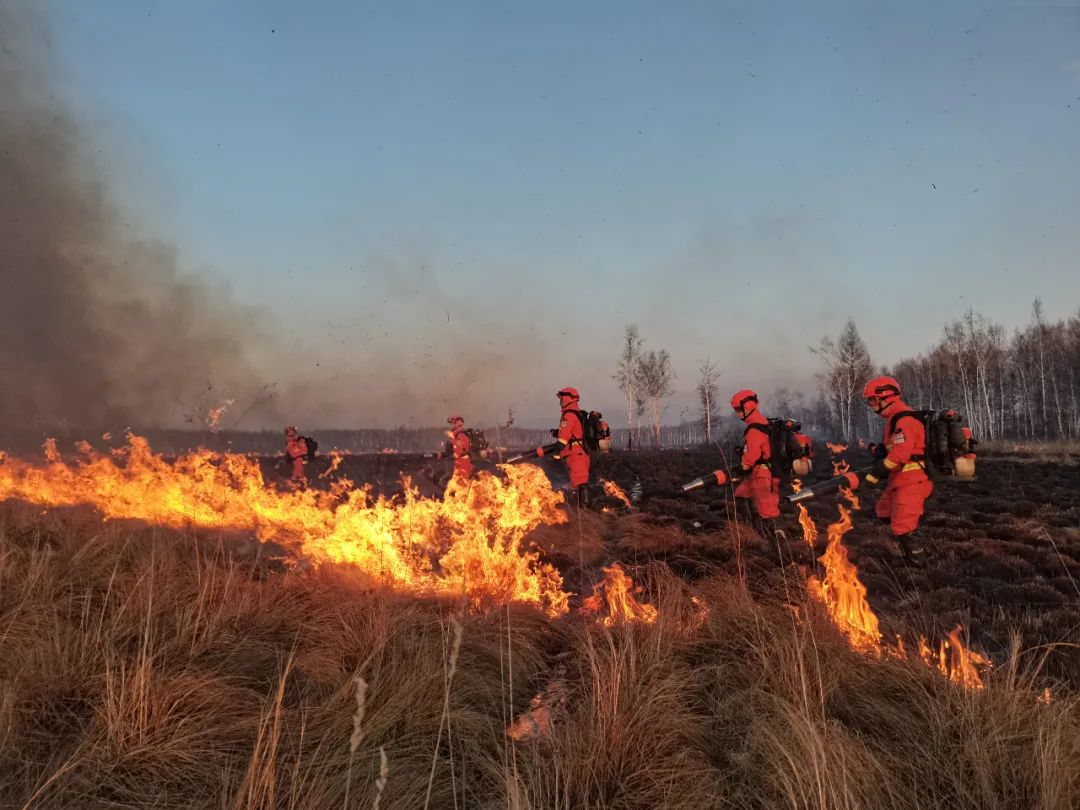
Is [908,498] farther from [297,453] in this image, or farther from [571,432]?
[297,453]

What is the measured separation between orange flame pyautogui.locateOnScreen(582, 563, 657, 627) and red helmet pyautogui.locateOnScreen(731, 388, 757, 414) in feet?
13.6

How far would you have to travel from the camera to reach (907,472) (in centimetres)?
730

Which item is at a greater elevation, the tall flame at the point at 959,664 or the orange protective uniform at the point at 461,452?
the orange protective uniform at the point at 461,452

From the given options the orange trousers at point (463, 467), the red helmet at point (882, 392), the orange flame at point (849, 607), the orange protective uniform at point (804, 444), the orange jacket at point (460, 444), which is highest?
the red helmet at point (882, 392)

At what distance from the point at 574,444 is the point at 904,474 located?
18.7ft

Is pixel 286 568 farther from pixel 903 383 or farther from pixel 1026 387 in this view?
pixel 903 383

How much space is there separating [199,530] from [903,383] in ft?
206

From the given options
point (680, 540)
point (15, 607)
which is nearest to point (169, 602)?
point (15, 607)

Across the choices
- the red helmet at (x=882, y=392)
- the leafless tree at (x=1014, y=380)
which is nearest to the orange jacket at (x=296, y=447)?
the red helmet at (x=882, y=392)

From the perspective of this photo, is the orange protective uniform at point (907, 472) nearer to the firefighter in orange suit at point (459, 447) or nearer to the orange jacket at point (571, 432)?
the orange jacket at point (571, 432)

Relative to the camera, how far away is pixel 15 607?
13.2ft

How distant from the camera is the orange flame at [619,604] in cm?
443

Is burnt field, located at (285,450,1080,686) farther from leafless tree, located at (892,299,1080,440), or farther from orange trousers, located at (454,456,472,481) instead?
leafless tree, located at (892,299,1080,440)

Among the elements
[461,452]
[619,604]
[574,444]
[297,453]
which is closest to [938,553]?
[619,604]
